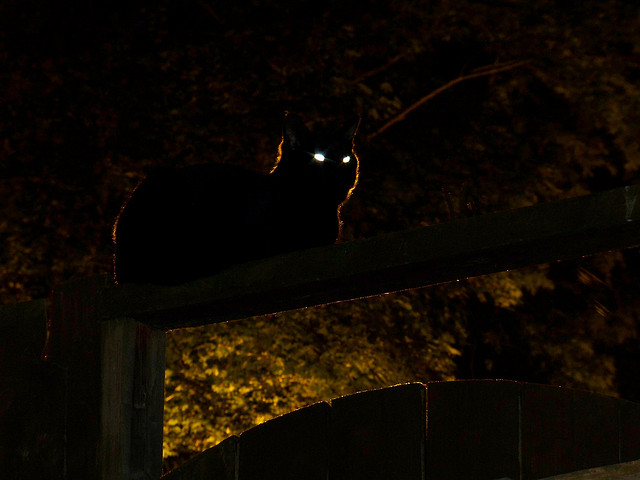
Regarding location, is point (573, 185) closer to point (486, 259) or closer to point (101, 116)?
point (101, 116)

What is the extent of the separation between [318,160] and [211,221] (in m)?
0.72

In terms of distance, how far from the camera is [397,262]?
1.84m

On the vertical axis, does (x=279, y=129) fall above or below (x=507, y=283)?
above

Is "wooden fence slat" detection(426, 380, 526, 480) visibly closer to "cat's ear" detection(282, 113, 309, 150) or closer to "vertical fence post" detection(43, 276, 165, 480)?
"vertical fence post" detection(43, 276, 165, 480)

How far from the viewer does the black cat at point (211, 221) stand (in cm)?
282

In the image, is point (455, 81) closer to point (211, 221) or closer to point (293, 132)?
point (293, 132)

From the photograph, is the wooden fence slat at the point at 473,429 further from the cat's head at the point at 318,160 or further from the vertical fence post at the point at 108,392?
the cat's head at the point at 318,160

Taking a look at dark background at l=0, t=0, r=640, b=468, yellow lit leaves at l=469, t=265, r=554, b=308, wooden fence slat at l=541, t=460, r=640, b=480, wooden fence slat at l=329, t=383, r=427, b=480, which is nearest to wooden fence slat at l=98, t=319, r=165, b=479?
wooden fence slat at l=329, t=383, r=427, b=480

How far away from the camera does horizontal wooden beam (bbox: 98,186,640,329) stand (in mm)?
1655

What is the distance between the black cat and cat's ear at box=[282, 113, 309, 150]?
0.99 feet

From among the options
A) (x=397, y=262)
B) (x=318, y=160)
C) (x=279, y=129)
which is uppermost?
(x=279, y=129)

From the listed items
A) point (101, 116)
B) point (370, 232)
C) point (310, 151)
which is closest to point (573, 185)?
point (370, 232)

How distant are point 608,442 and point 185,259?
4.67 ft

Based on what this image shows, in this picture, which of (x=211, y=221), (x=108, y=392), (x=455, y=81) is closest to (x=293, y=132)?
(x=211, y=221)
